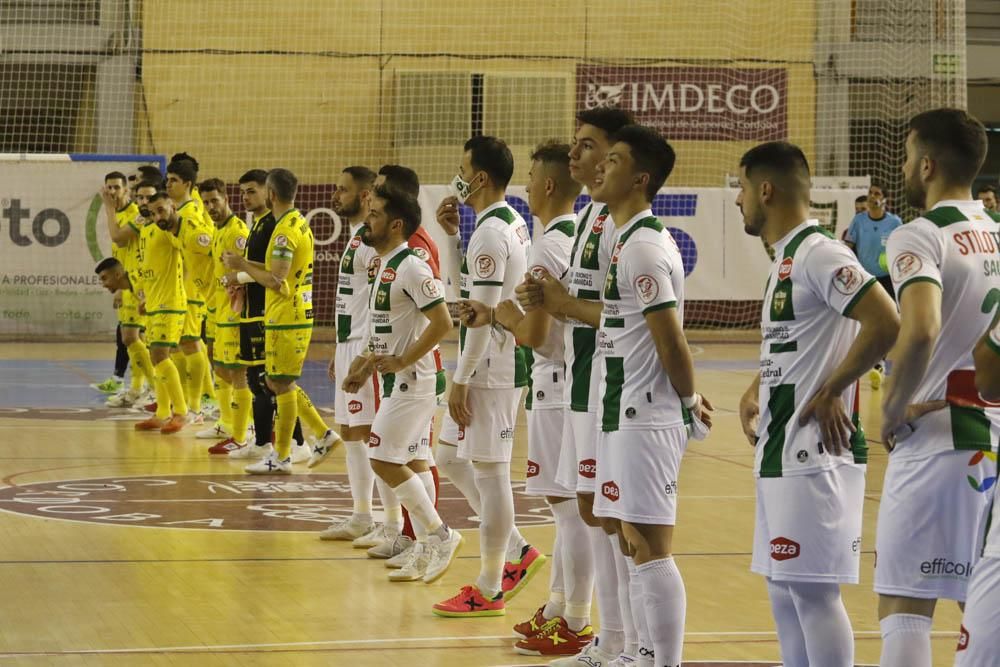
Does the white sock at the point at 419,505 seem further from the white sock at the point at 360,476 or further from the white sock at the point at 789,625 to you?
the white sock at the point at 789,625

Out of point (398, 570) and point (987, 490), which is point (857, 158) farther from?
point (987, 490)

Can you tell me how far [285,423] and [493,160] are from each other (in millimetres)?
4264

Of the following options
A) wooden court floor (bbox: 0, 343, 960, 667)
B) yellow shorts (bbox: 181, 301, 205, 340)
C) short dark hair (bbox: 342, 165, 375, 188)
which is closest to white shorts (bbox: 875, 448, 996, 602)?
wooden court floor (bbox: 0, 343, 960, 667)

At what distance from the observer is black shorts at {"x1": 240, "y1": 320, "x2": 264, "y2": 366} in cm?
1084

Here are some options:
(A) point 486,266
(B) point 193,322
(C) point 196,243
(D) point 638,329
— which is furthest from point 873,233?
(D) point 638,329

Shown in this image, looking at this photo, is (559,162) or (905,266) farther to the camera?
(559,162)

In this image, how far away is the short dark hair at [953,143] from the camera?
168 inches

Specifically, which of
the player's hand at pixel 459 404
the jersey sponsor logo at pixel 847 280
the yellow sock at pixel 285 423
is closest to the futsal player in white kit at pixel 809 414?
the jersey sponsor logo at pixel 847 280

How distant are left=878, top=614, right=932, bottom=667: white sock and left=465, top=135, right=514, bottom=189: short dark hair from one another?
293 cm

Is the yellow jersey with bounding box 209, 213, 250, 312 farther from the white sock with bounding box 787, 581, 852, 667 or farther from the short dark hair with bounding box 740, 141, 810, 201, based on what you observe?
the white sock with bounding box 787, 581, 852, 667

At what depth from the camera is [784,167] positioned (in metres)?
4.30

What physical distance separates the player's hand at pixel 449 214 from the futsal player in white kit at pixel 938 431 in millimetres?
2894

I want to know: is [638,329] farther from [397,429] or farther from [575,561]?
[397,429]

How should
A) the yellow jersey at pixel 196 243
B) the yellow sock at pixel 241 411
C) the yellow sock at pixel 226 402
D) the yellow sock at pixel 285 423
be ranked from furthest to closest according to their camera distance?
1. the yellow jersey at pixel 196 243
2. the yellow sock at pixel 226 402
3. the yellow sock at pixel 241 411
4. the yellow sock at pixel 285 423
